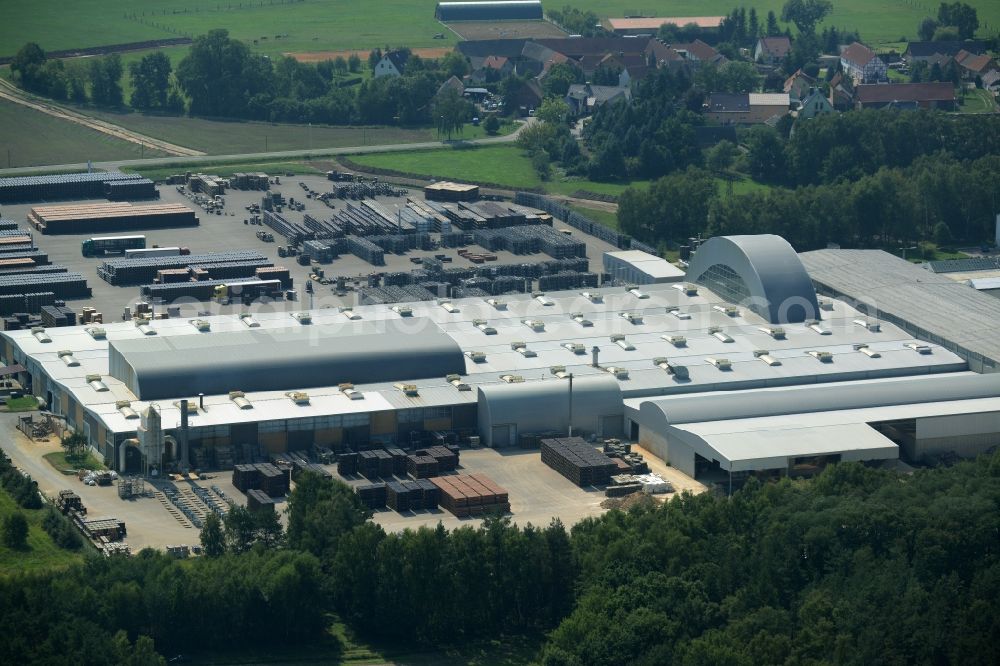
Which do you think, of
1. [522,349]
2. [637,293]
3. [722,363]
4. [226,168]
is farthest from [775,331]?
[226,168]

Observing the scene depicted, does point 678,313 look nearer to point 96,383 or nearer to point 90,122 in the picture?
point 96,383

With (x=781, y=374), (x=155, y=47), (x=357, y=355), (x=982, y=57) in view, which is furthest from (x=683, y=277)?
(x=155, y=47)

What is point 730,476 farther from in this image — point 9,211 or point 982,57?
point 982,57

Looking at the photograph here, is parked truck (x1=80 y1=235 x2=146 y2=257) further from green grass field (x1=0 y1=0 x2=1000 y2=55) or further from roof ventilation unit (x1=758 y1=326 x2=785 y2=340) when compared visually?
green grass field (x1=0 y1=0 x2=1000 y2=55)

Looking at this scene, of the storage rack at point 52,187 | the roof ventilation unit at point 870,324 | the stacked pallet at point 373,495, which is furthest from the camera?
the storage rack at point 52,187

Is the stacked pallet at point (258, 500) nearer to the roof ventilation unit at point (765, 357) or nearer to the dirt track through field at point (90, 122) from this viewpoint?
the roof ventilation unit at point (765, 357)

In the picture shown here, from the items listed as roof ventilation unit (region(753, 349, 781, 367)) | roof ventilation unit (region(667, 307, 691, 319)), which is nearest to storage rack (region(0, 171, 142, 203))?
roof ventilation unit (region(667, 307, 691, 319))

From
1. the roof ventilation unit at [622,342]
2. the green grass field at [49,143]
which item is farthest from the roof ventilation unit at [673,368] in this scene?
the green grass field at [49,143]
